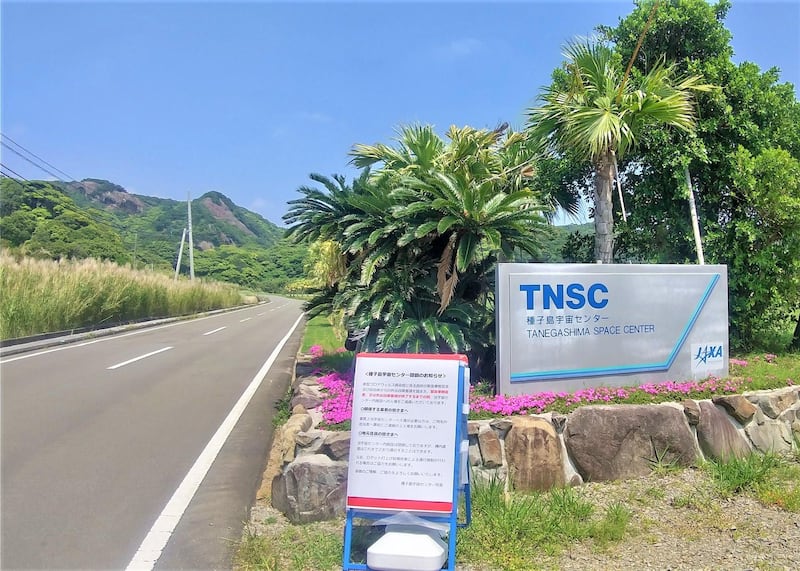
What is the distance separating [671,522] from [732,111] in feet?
22.5

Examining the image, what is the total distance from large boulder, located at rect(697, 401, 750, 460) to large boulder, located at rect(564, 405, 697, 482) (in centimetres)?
18

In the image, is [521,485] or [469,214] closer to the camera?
[521,485]

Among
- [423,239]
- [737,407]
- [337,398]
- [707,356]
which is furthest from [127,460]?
[707,356]

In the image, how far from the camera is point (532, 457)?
4.92 meters

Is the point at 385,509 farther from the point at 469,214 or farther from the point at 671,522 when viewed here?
the point at 469,214

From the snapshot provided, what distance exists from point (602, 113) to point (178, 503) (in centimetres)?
636

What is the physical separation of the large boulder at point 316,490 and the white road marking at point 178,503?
95 cm

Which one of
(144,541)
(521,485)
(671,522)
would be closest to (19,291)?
(144,541)

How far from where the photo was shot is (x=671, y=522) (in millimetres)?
4293

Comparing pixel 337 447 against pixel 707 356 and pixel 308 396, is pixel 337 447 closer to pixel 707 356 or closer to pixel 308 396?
pixel 308 396

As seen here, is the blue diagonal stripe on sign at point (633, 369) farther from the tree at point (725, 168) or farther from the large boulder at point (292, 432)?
the large boulder at point (292, 432)

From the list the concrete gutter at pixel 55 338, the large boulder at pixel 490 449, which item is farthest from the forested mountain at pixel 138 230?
the concrete gutter at pixel 55 338

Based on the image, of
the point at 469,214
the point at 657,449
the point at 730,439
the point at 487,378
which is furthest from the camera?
the point at 487,378

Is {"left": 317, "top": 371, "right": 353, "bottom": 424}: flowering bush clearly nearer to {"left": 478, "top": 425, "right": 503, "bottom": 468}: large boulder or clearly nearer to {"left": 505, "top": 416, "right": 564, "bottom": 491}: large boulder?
{"left": 478, "top": 425, "right": 503, "bottom": 468}: large boulder
